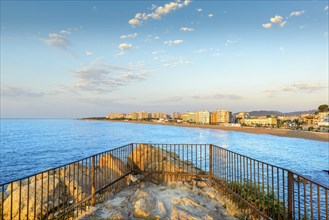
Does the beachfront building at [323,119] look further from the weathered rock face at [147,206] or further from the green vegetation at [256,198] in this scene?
the weathered rock face at [147,206]

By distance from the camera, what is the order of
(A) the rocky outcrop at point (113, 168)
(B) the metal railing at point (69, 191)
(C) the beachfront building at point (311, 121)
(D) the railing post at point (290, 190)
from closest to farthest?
(D) the railing post at point (290, 190) < (B) the metal railing at point (69, 191) < (A) the rocky outcrop at point (113, 168) < (C) the beachfront building at point (311, 121)

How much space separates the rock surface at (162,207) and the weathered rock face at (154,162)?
1.71 metres

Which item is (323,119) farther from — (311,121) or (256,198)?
(256,198)

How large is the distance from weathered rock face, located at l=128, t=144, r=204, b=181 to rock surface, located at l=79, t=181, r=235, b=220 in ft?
5.61

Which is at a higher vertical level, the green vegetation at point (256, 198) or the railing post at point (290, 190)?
the railing post at point (290, 190)

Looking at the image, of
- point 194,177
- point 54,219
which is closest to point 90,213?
point 54,219

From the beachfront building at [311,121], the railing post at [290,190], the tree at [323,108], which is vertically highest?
the tree at [323,108]

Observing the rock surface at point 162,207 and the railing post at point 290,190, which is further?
the rock surface at point 162,207

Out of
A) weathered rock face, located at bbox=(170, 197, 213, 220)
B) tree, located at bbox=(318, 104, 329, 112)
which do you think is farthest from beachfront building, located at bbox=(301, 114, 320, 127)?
weathered rock face, located at bbox=(170, 197, 213, 220)

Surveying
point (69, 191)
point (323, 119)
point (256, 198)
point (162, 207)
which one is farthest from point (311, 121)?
point (69, 191)

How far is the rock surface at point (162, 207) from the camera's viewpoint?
6.14m

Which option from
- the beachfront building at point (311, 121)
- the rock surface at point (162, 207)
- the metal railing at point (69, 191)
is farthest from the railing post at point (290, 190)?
the beachfront building at point (311, 121)

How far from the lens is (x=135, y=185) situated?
29.9 ft

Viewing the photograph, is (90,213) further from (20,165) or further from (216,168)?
(20,165)
